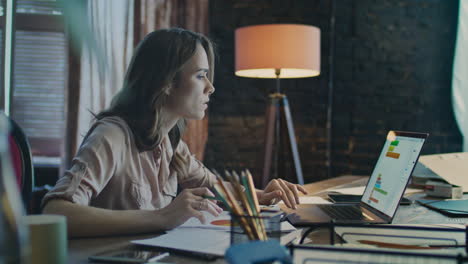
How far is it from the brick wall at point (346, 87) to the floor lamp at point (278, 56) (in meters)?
0.50

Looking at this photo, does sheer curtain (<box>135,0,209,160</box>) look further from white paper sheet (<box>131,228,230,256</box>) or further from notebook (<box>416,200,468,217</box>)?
white paper sheet (<box>131,228,230,256</box>)

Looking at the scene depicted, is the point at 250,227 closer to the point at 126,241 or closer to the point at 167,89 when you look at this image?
the point at 126,241

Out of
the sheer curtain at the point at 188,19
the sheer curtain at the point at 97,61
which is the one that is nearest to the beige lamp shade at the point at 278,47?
the sheer curtain at the point at 188,19

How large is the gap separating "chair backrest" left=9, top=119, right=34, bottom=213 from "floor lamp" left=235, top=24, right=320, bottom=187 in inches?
73.6

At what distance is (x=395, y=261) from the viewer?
0.57 metres

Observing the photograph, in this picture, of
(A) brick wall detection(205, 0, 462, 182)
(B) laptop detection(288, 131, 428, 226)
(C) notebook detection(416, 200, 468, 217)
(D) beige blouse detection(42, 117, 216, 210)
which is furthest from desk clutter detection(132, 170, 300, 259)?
(A) brick wall detection(205, 0, 462, 182)

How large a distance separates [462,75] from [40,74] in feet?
9.77

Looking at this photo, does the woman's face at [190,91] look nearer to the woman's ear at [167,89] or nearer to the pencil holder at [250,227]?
the woman's ear at [167,89]

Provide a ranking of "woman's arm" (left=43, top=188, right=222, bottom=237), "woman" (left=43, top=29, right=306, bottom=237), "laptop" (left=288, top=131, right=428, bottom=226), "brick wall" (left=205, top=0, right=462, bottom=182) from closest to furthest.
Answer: "woman's arm" (left=43, top=188, right=222, bottom=237), "laptop" (left=288, top=131, right=428, bottom=226), "woman" (left=43, top=29, right=306, bottom=237), "brick wall" (left=205, top=0, right=462, bottom=182)

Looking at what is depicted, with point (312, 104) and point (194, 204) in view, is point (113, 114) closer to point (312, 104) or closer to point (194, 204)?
point (194, 204)

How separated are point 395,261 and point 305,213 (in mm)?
673

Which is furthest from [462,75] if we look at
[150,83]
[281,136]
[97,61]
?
[150,83]

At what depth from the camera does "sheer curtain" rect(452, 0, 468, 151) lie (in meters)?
3.45

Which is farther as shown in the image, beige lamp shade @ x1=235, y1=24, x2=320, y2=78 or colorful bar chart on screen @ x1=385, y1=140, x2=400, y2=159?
beige lamp shade @ x1=235, y1=24, x2=320, y2=78
